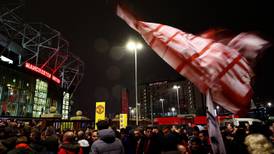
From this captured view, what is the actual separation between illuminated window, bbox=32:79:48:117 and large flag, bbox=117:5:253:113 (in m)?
41.4

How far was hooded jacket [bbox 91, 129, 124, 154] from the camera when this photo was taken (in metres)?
4.40

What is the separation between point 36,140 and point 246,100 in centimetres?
640

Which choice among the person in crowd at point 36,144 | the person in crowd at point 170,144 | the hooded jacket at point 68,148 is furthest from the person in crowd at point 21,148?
the person in crowd at point 170,144

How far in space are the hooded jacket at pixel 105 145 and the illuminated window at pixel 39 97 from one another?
43.9m

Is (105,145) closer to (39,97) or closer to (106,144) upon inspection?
(106,144)

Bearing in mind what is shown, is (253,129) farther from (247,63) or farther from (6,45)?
(6,45)

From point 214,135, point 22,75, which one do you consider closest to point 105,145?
point 214,135

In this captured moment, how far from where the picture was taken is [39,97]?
4622 cm

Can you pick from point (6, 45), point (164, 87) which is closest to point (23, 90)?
point (6, 45)

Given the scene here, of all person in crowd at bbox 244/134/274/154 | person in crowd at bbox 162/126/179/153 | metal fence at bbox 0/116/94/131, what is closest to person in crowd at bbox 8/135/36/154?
person in crowd at bbox 162/126/179/153

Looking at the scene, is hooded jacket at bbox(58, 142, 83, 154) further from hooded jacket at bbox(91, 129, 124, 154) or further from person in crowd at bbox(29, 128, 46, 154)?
hooded jacket at bbox(91, 129, 124, 154)

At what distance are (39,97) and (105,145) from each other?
1865 inches

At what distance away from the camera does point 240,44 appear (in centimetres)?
728

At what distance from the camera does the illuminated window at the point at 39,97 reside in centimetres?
4481
